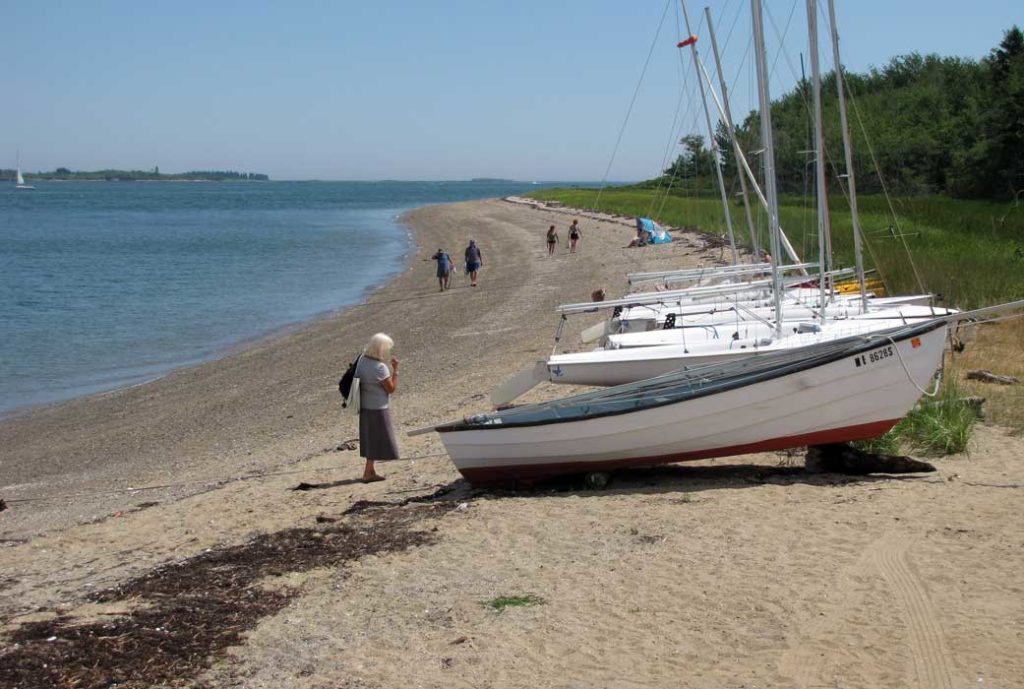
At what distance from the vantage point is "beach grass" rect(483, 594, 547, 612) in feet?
24.0

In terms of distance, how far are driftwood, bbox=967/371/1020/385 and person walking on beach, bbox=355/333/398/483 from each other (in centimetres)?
766

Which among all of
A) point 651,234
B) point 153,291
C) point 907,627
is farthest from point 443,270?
point 907,627

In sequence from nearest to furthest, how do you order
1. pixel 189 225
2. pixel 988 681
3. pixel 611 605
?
pixel 988 681, pixel 611 605, pixel 189 225

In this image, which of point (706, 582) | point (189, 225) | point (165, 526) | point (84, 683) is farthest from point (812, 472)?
point (189, 225)

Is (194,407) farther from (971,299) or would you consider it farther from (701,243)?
(701,243)

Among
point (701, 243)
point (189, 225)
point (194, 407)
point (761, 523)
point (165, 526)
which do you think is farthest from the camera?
point (189, 225)

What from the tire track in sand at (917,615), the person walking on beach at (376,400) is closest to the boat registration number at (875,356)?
the tire track in sand at (917,615)

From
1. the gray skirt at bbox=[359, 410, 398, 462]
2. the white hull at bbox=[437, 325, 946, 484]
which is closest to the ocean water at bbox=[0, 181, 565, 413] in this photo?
the gray skirt at bbox=[359, 410, 398, 462]

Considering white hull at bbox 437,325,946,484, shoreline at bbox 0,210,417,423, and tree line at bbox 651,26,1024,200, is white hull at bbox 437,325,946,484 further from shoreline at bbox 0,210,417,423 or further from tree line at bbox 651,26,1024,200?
tree line at bbox 651,26,1024,200

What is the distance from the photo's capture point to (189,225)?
317ft

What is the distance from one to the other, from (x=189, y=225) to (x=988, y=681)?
96.3 meters

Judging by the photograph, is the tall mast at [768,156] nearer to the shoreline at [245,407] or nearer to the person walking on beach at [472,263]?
the shoreline at [245,407]

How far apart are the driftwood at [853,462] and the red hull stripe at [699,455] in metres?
0.16

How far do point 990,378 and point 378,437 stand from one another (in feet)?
26.1
